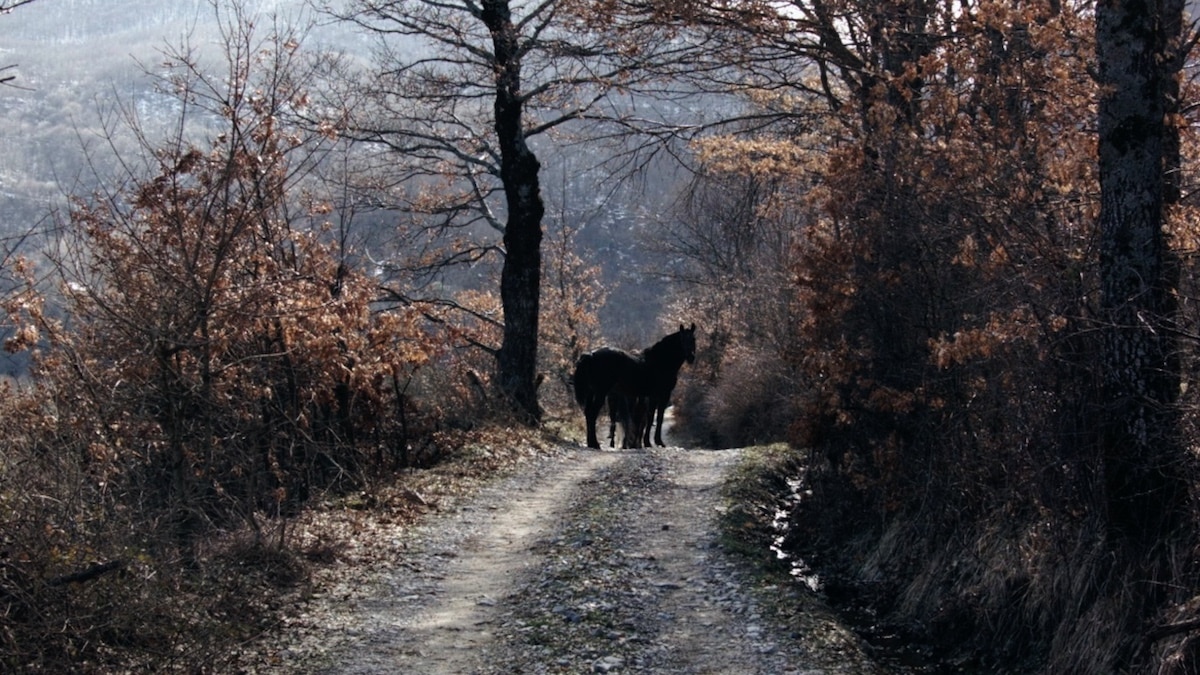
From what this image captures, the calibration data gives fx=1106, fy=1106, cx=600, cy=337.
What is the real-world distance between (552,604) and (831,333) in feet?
15.9

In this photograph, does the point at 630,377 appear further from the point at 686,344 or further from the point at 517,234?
the point at 517,234

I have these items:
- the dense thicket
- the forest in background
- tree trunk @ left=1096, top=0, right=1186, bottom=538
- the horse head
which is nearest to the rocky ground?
the forest in background

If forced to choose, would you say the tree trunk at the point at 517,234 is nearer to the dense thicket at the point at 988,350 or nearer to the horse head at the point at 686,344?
the horse head at the point at 686,344

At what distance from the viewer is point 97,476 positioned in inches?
330

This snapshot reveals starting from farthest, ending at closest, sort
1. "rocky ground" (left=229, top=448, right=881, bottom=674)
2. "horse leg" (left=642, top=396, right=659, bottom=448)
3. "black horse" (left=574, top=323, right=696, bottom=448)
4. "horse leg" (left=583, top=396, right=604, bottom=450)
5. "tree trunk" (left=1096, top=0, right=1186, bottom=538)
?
"horse leg" (left=642, top=396, right=659, bottom=448)
"black horse" (left=574, top=323, right=696, bottom=448)
"horse leg" (left=583, top=396, right=604, bottom=450)
"rocky ground" (left=229, top=448, right=881, bottom=674)
"tree trunk" (left=1096, top=0, right=1186, bottom=538)

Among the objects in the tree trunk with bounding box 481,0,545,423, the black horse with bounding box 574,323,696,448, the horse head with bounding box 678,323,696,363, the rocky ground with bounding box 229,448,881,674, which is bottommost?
the rocky ground with bounding box 229,448,881,674

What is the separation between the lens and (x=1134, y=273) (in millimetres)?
7520

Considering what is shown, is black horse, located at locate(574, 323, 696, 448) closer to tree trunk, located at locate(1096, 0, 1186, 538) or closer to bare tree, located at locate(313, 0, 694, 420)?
bare tree, located at locate(313, 0, 694, 420)

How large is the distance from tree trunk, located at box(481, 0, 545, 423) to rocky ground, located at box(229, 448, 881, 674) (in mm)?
7548

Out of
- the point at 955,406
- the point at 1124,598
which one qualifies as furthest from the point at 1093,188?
the point at 1124,598

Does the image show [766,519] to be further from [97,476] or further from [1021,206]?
[97,476]

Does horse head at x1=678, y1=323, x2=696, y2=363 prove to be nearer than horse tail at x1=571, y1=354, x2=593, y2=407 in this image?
No

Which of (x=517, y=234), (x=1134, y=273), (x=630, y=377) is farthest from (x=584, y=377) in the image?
(x=1134, y=273)

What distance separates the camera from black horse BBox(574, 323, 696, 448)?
2242cm
